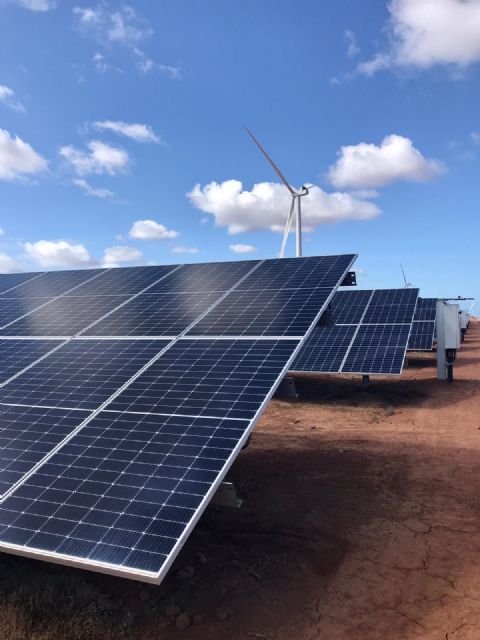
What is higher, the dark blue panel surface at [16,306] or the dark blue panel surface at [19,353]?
the dark blue panel surface at [16,306]

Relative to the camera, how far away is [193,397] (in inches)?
400

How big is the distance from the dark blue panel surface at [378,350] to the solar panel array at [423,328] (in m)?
5.75

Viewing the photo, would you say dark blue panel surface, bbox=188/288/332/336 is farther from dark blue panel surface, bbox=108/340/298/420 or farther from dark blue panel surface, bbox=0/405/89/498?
dark blue panel surface, bbox=0/405/89/498

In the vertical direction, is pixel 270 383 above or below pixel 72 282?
below

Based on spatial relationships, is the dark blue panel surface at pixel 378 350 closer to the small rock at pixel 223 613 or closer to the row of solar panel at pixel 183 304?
the row of solar panel at pixel 183 304

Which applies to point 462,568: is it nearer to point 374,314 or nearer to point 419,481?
point 419,481

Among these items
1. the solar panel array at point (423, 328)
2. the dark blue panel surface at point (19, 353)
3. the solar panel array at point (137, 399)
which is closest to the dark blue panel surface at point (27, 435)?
the solar panel array at point (137, 399)

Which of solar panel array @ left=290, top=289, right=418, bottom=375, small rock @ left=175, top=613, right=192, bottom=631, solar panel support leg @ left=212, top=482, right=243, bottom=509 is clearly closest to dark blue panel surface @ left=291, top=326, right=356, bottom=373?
solar panel array @ left=290, top=289, right=418, bottom=375

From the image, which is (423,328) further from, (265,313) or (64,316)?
(64,316)

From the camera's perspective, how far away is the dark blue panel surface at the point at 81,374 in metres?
11.0

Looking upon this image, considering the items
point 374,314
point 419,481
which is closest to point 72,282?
point 419,481

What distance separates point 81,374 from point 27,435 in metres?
2.42

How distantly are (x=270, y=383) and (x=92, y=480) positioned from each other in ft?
12.8

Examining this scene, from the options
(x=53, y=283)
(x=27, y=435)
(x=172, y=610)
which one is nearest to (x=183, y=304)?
(x=27, y=435)
